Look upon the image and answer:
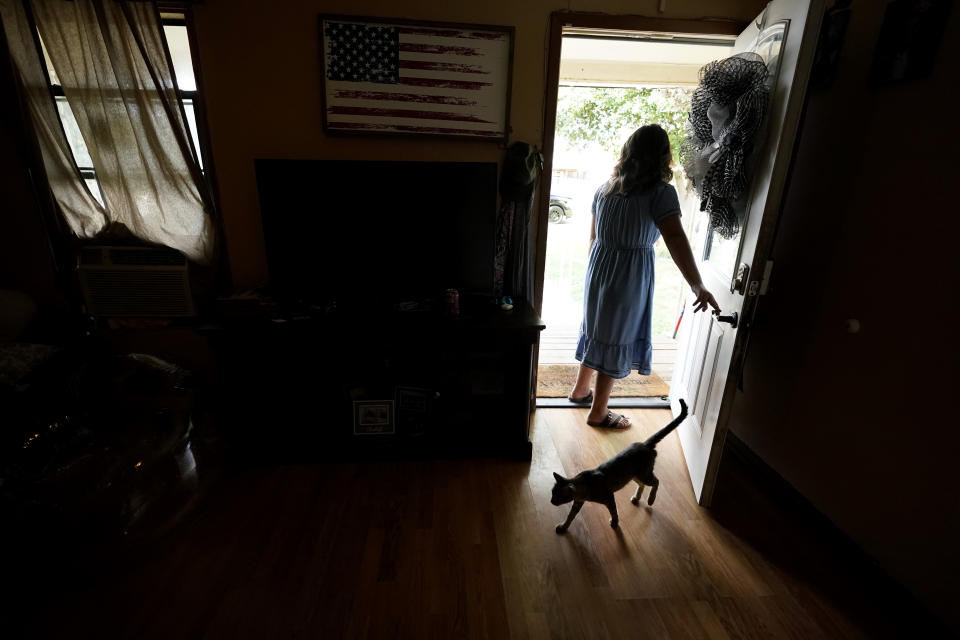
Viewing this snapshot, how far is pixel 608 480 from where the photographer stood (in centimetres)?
159

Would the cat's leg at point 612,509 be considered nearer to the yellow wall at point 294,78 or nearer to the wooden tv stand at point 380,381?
the wooden tv stand at point 380,381

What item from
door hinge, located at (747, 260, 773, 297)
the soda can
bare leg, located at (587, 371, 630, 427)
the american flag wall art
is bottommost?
bare leg, located at (587, 371, 630, 427)

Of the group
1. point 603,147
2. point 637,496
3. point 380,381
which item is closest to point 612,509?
point 637,496

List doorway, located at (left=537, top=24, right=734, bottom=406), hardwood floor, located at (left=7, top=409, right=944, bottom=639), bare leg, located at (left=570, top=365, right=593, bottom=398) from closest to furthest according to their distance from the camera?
hardwood floor, located at (left=7, top=409, right=944, bottom=639)
bare leg, located at (left=570, top=365, right=593, bottom=398)
doorway, located at (left=537, top=24, right=734, bottom=406)

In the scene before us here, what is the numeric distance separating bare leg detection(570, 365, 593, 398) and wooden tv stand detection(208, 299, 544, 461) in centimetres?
62

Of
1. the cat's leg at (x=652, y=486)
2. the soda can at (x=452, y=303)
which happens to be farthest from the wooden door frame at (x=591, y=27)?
the cat's leg at (x=652, y=486)

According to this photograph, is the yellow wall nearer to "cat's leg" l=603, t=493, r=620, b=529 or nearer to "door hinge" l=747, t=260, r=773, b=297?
"door hinge" l=747, t=260, r=773, b=297

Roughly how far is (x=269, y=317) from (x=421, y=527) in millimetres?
1085

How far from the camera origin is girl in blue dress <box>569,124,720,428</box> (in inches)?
70.2

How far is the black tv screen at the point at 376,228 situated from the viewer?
185cm

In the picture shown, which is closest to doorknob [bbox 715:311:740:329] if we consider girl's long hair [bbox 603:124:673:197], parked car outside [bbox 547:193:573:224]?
girl's long hair [bbox 603:124:673:197]

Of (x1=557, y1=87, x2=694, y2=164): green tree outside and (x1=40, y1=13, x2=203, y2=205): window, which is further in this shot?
(x1=557, y1=87, x2=694, y2=164): green tree outside

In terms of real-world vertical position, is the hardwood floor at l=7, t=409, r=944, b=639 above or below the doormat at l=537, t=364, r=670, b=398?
below

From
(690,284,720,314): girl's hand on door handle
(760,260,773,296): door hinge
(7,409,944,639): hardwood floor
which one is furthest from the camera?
(690,284,720,314): girl's hand on door handle
